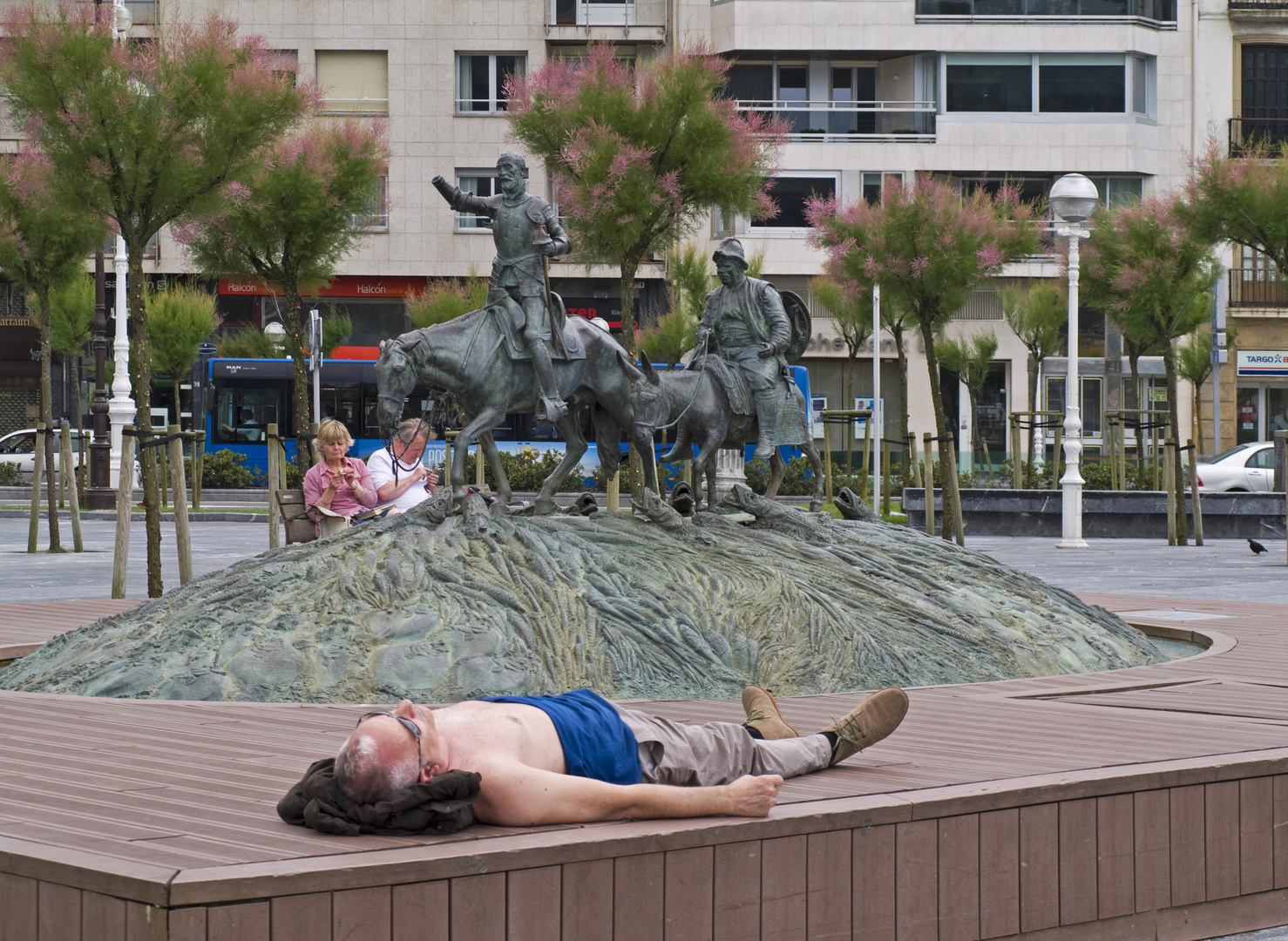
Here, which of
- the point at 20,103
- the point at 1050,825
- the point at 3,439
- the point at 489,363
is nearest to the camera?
the point at 1050,825

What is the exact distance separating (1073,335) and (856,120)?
2516 centimetres

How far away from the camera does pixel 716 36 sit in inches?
1804

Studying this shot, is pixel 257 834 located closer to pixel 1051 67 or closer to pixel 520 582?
pixel 520 582

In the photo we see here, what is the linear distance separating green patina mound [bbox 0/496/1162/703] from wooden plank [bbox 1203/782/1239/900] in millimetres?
2928

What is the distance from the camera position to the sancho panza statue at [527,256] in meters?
10.1

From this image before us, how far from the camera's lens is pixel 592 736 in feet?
15.1

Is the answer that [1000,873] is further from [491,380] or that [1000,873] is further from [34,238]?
[34,238]

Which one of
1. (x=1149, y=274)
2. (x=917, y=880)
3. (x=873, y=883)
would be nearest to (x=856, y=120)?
(x=1149, y=274)

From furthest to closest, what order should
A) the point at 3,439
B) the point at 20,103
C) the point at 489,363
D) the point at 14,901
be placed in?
the point at 3,439 < the point at 20,103 < the point at 489,363 < the point at 14,901

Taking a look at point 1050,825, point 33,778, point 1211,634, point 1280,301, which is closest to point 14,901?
point 33,778

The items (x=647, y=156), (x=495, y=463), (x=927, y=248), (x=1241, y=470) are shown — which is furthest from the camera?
(x=1241, y=470)

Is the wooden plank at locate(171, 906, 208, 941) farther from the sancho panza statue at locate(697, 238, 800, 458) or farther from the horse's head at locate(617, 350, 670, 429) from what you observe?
the sancho panza statue at locate(697, 238, 800, 458)

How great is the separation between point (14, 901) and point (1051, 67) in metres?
45.1

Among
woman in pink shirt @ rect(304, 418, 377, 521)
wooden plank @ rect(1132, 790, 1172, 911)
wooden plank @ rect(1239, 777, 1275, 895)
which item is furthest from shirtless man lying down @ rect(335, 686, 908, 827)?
woman in pink shirt @ rect(304, 418, 377, 521)
